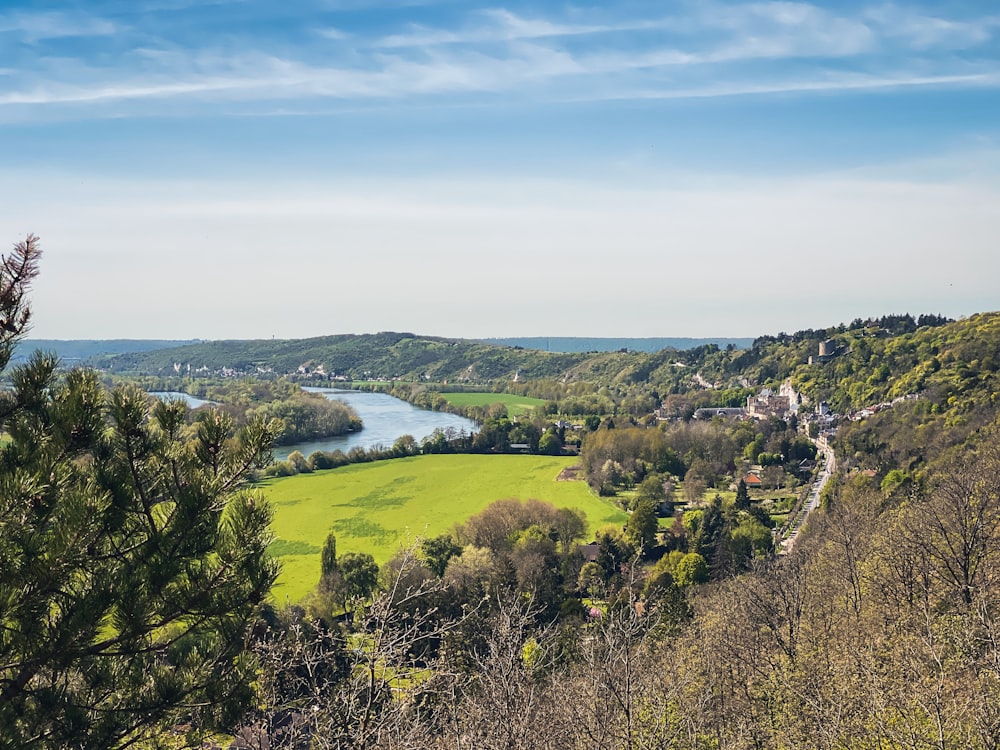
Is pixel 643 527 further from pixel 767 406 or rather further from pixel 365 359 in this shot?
pixel 365 359

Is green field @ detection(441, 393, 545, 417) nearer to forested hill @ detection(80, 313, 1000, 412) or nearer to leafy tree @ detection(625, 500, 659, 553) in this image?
forested hill @ detection(80, 313, 1000, 412)

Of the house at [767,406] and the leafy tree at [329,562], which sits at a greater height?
the house at [767,406]

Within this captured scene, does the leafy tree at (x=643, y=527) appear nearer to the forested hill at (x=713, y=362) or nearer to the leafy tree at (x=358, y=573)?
the leafy tree at (x=358, y=573)

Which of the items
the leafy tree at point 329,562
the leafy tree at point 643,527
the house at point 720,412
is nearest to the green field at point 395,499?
the leafy tree at point 329,562

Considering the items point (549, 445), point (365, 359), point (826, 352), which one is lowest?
point (549, 445)

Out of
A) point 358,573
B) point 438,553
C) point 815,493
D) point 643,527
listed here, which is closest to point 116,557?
point 358,573

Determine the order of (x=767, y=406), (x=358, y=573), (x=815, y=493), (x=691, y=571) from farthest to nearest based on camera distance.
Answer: (x=767, y=406)
(x=815, y=493)
(x=691, y=571)
(x=358, y=573)

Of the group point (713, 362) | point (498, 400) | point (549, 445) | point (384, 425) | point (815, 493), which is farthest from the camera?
point (713, 362)
